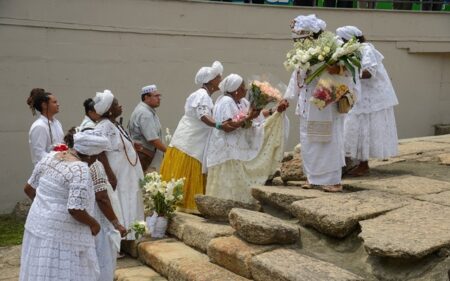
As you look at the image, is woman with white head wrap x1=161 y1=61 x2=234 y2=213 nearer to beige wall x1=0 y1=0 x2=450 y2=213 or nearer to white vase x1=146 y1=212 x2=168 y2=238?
white vase x1=146 y1=212 x2=168 y2=238

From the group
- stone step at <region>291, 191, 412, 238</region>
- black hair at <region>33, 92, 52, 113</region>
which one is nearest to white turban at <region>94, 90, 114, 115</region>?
black hair at <region>33, 92, 52, 113</region>

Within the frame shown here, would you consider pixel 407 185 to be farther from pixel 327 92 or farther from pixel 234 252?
pixel 234 252

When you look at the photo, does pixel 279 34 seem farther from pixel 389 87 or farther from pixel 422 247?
pixel 422 247

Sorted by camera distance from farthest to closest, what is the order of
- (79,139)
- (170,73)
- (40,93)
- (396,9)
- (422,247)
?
(396,9), (170,73), (40,93), (79,139), (422,247)

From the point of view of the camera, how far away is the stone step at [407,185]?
19.9 ft

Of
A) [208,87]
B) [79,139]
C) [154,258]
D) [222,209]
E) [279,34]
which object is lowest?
[154,258]

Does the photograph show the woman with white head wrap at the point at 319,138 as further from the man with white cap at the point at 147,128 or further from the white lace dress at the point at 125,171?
the man with white cap at the point at 147,128

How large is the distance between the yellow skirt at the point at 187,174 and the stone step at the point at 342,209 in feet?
5.30

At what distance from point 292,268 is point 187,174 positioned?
105 inches

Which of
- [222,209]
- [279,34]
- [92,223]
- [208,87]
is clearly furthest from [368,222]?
[279,34]

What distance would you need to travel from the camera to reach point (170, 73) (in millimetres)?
9828

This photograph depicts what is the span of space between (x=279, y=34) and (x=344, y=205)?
19.4ft

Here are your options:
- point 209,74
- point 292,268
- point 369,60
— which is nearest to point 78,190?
point 292,268

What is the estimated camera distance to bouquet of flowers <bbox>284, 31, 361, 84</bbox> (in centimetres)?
587
